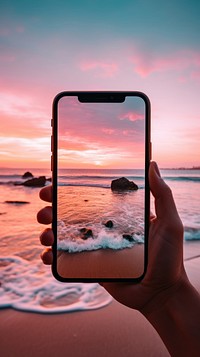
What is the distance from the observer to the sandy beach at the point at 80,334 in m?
2.52

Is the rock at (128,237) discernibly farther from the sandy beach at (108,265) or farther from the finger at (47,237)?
the finger at (47,237)

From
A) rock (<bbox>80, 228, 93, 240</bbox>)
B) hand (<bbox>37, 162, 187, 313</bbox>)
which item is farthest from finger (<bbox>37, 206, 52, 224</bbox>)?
rock (<bbox>80, 228, 93, 240</bbox>)

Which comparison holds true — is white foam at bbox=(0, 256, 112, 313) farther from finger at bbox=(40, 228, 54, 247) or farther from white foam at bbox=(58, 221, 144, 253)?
finger at bbox=(40, 228, 54, 247)

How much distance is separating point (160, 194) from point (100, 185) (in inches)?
17.2

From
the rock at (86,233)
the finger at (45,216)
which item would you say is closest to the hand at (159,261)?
the finger at (45,216)

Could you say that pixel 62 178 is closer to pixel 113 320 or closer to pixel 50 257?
pixel 50 257

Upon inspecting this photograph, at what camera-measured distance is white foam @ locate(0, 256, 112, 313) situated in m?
3.23

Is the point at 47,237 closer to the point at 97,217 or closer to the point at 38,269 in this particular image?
the point at 97,217

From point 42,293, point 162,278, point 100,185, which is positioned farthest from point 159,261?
point 42,293

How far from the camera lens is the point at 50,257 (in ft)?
5.88

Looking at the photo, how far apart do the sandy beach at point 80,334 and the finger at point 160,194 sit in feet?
4.22

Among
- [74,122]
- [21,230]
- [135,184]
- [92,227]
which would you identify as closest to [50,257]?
[92,227]

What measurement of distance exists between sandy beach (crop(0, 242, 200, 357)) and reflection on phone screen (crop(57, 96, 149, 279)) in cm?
99

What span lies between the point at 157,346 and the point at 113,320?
1.58 feet
